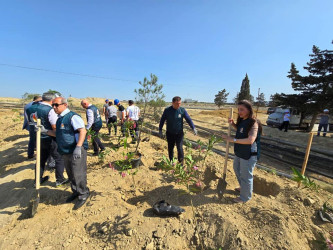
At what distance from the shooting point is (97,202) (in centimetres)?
273

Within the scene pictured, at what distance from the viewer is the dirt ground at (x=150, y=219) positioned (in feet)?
6.88

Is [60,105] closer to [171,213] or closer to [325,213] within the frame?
[171,213]

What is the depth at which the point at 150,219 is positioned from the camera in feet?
7.79

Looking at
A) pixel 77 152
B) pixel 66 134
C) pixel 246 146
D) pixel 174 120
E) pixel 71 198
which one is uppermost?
pixel 174 120

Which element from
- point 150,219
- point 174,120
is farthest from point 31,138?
point 150,219

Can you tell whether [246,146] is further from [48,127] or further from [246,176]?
[48,127]

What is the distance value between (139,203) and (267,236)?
6.25ft

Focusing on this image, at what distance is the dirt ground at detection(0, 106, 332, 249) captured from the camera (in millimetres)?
2098

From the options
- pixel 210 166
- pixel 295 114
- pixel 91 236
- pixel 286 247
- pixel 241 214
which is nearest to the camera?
pixel 286 247

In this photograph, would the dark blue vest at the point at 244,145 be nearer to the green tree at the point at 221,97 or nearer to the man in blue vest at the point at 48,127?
the man in blue vest at the point at 48,127

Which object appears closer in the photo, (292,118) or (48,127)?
(48,127)

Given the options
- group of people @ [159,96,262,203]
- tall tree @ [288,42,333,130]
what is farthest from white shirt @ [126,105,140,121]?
tall tree @ [288,42,333,130]

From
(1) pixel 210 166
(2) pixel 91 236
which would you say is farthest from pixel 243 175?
(2) pixel 91 236

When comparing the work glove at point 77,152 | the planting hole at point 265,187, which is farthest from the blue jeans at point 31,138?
the planting hole at point 265,187
